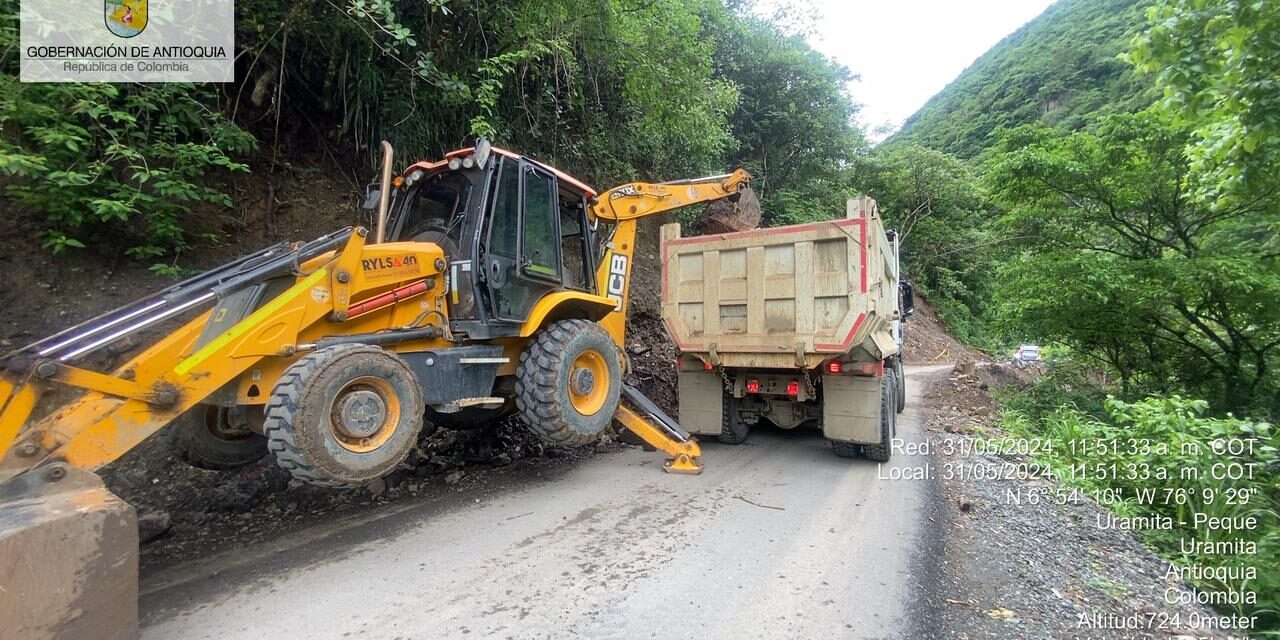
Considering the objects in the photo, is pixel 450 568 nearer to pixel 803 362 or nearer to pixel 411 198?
pixel 411 198

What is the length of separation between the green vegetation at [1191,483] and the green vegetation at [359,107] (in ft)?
22.0

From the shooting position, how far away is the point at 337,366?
3.00 m

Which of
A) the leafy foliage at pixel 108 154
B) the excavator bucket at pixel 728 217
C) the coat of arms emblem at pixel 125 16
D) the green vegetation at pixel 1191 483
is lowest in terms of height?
the green vegetation at pixel 1191 483

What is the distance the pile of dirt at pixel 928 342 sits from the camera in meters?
20.5

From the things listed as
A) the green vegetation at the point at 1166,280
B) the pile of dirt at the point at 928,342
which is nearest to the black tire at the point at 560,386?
the green vegetation at the point at 1166,280

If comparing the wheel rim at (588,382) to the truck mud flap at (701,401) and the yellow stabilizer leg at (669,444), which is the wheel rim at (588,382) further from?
the truck mud flap at (701,401)

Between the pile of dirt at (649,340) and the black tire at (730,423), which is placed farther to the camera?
the pile of dirt at (649,340)

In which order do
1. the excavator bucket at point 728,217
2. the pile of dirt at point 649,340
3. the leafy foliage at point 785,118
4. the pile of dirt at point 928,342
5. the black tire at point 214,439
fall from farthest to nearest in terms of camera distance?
the pile of dirt at point 928,342
the leafy foliage at point 785,118
the excavator bucket at point 728,217
the pile of dirt at point 649,340
the black tire at point 214,439

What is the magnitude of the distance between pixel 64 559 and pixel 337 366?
1.25m

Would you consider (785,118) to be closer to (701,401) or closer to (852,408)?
(701,401)

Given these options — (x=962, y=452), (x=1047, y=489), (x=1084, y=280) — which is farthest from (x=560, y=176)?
(x=1084, y=280)

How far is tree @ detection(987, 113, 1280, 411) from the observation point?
8438 millimetres

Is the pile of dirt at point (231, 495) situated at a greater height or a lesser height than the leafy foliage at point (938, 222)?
lesser

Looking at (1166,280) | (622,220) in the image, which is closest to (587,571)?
(622,220)
